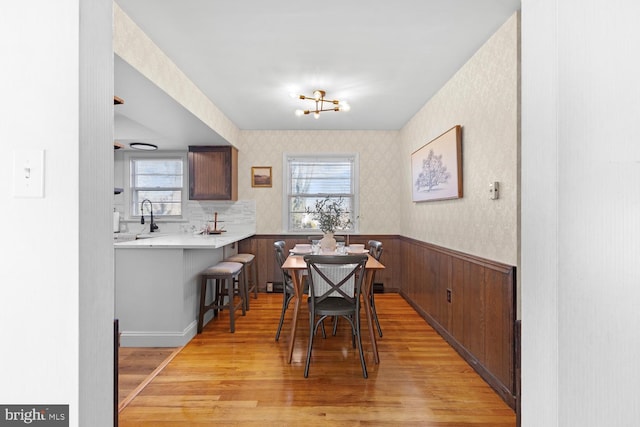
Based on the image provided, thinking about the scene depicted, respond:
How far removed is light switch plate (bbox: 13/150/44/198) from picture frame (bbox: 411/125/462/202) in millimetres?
2835

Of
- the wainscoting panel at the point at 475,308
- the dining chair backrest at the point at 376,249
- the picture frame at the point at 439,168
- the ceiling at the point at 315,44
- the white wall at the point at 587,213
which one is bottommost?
the wainscoting panel at the point at 475,308

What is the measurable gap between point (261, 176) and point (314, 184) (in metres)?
0.84

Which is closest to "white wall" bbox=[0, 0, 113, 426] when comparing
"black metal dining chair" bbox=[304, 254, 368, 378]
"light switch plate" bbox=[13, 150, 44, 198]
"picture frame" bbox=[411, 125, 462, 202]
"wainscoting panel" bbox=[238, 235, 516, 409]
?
"light switch plate" bbox=[13, 150, 44, 198]

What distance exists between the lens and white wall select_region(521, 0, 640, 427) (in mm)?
620

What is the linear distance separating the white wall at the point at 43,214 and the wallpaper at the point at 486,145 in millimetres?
2228

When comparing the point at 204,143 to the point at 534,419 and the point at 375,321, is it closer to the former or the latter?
the point at 375,321

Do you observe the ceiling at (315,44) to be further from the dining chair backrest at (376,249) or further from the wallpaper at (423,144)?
the dining chair backrest at (376,249)

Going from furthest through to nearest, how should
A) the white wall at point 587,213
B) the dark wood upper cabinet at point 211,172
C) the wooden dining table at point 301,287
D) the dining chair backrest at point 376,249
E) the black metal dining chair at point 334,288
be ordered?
the dark wood upper cabinet at point 211,172 < the dining chair backrest at point 376,249 < the wooden dining table at point 301,287 < the black metal dining chair at point 334,288 < the white wall at point 587,213

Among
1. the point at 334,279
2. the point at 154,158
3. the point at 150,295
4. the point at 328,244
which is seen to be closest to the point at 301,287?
the point at 334,279

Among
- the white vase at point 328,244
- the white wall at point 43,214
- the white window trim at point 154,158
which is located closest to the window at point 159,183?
the white window trim at point 154,158

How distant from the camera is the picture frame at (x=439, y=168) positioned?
292cm

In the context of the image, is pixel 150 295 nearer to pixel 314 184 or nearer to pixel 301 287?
pixel 301 287

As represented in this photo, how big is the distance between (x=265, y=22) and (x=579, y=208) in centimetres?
220

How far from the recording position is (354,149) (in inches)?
204
